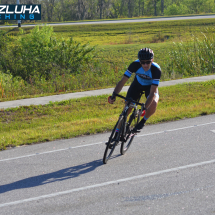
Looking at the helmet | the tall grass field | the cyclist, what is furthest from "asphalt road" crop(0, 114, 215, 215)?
the tall grass field

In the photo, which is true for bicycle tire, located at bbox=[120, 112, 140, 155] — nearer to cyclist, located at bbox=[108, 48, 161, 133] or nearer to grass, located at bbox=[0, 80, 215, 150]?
cyclist, located at bbox=[108, 48, 161, 133]

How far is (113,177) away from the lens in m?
5.68

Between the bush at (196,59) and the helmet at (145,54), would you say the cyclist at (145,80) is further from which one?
the bush at (196,59)

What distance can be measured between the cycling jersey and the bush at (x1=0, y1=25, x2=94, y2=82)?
498 inches

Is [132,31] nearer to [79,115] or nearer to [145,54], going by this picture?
[79,115]

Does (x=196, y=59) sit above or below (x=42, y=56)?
below

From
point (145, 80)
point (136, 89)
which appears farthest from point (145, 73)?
point (136, 89)

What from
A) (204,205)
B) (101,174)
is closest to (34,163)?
(101,174)

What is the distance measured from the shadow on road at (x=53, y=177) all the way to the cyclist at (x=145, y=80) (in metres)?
1.24

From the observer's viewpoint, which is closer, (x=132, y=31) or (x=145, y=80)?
(x=145, y=80)

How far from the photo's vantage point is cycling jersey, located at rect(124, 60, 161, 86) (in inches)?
237

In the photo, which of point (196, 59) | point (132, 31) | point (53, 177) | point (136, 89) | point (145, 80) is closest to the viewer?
point (53, 177)

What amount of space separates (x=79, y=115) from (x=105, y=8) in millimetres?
73213

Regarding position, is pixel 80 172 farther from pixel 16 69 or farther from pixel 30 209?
pixel 16 69
